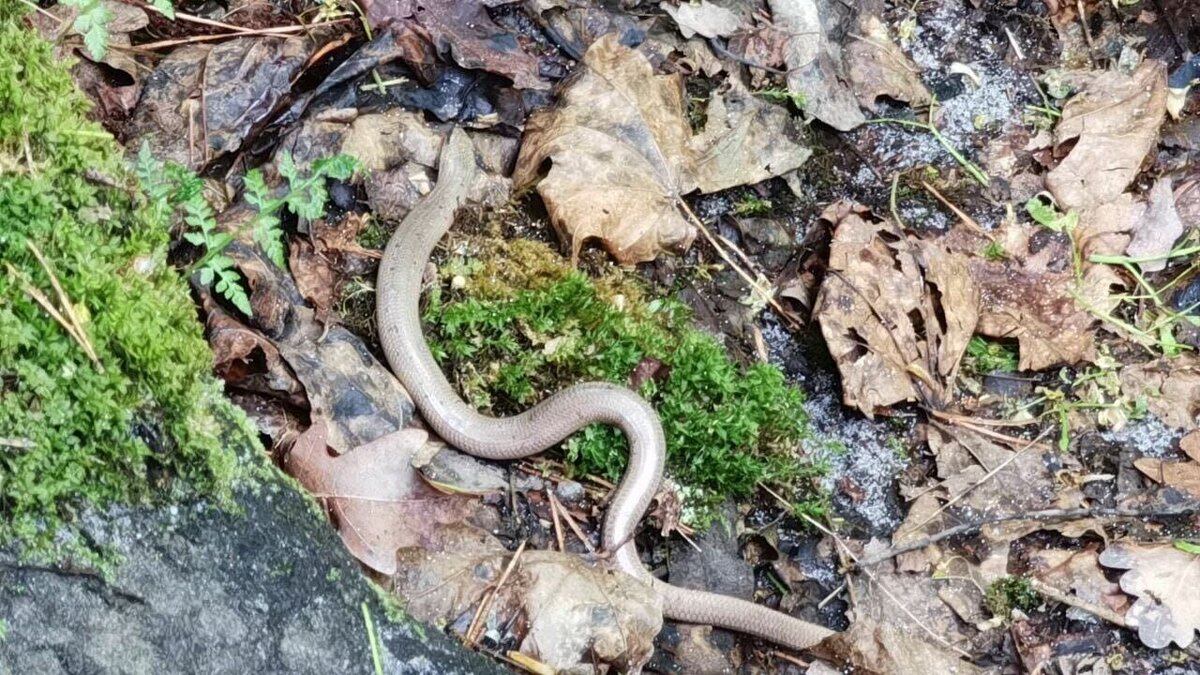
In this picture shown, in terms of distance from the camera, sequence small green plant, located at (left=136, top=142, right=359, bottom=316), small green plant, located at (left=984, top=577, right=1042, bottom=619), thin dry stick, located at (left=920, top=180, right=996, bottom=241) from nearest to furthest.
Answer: small green plant, located at (left=136, top=142, right=359, bottom=316) < small green plant, located at (left=984, top=577, right=1042, bottom=619) < thin dry stick, located at (left=920, top=180, right=996, bottom=241)

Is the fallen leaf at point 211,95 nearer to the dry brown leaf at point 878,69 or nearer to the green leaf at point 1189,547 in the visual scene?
the dry brown leaf at point 878,69

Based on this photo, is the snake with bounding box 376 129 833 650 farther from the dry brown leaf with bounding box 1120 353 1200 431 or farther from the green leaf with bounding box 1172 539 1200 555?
the dry brown leaf with bounding box 1120 353 1200 431

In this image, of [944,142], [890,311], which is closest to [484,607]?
[890,311]

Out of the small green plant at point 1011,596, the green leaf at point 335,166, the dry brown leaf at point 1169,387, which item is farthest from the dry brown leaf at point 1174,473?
the green leaf at point 335,166

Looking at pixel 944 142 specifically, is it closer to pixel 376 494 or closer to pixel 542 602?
pixel 542 602

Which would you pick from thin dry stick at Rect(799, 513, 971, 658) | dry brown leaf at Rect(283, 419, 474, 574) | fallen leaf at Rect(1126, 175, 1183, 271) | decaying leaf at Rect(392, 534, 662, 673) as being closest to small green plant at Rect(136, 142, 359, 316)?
dry brown leaf at Rect(283, 419, 474, 574)

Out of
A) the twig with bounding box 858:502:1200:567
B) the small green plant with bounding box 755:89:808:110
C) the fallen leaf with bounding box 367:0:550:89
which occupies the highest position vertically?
the fallen leaf with bounding box 367:0:550:89
